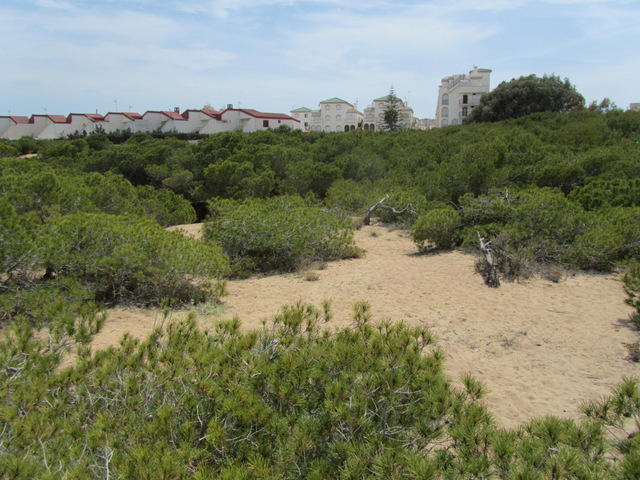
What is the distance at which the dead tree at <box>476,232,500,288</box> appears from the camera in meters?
7.03

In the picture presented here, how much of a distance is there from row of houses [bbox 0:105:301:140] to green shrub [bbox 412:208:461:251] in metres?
39.2

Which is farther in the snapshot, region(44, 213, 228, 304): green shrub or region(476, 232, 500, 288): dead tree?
region(476, 232, 500, 288): dead tree

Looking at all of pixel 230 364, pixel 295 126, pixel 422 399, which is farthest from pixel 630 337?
pixel 295 126

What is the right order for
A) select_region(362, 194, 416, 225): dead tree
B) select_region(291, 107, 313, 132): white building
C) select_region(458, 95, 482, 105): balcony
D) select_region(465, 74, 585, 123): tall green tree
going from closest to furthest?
select_region(362, 194, 416, 225): dead tree, select_region(465, 74, 585, 123): tall green tree, select_region(458, 95, 482, 105): balcony, select_region(291, 107, 313, 132): white building

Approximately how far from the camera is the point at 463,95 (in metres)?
56.1

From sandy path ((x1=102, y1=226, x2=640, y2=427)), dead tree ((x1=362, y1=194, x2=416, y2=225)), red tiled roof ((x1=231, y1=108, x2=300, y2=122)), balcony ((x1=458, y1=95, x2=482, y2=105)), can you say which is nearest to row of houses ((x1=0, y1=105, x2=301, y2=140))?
red tiled roof ((x1=231, y1=108, x2=300, y2=122))

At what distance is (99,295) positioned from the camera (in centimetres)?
625

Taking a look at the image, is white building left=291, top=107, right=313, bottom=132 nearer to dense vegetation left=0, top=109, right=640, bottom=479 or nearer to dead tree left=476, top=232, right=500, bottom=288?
dense vegetation left=0, top=109, right=640, bottom=479

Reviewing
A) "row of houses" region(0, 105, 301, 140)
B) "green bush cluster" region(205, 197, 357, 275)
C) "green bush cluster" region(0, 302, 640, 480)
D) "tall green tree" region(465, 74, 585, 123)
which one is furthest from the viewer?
"row of houses" region(0, 105, 301, 140)

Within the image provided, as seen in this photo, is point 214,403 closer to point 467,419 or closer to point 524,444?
point 467,419

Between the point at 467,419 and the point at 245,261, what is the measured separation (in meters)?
6.44

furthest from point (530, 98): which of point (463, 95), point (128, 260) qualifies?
point (128, 260)

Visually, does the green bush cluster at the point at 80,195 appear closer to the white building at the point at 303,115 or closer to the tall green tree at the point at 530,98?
the tall green tree at the point at 530,98

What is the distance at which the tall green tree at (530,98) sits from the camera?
3444 cm
